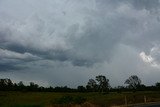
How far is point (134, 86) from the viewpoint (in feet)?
598

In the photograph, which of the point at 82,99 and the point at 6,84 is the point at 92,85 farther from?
the point at 82,99

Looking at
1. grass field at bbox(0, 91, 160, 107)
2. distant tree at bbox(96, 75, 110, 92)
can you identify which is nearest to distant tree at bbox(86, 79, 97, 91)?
distant tree at bbox(96, 75, 110, 92)

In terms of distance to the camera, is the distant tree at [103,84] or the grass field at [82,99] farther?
the distant tree at [103,84]

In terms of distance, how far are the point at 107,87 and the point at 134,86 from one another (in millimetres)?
14032

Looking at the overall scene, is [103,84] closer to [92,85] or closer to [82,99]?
[92,85]

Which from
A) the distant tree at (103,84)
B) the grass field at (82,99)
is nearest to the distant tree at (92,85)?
the distant tree at (103,84)

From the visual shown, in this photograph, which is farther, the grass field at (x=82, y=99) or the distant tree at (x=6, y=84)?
the distant tree at (x=6, y=84)

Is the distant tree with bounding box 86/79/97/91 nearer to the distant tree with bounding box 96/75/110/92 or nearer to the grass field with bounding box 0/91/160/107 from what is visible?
the distant tree with bounding box 96/75/110/92

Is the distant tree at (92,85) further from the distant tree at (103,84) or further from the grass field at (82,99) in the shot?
the grass field at (82,99)

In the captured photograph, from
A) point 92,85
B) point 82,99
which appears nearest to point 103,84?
point 92,85

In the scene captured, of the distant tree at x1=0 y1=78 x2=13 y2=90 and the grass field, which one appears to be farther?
the distant tree at x1=0 y1=78 x2=13 y2=90

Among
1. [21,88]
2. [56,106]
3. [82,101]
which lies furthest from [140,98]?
[21,88]

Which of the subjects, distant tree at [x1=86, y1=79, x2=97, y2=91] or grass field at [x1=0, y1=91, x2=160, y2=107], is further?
distant tree at [x1=86, y1=79, x2=97, y2=91]

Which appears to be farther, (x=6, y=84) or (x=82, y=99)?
(x=6, y=84)
